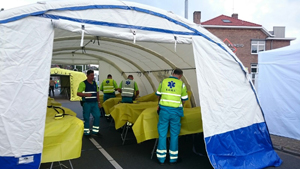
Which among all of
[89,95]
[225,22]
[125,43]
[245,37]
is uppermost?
[225,22]

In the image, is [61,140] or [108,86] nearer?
[61,140]

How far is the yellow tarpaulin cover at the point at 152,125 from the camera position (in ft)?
17.0

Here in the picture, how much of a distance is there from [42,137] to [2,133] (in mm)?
514

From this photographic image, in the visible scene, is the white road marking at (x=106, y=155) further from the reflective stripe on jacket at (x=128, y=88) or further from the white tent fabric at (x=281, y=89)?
the white tent fabric at (x=281, y=89)

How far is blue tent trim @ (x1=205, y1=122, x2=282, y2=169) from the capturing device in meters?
4.54

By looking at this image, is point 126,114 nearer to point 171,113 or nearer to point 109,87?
point 171,113

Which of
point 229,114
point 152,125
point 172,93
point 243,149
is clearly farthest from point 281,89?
point 152,125

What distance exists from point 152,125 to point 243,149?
2016mm

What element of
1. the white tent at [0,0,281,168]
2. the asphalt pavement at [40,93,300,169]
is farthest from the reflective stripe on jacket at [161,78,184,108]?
the asphalt pavement at [40,93,300,169]

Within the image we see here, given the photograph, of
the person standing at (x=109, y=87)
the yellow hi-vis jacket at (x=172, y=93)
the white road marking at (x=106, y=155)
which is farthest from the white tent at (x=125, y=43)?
the person standing at (x=109, y=87)

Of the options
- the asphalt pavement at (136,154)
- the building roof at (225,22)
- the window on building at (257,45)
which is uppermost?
the building roof at (225,22)

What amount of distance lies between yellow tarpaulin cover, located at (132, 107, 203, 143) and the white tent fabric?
3360 mm

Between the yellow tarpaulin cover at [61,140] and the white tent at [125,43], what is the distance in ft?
0.79

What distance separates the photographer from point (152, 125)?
5.30 m
